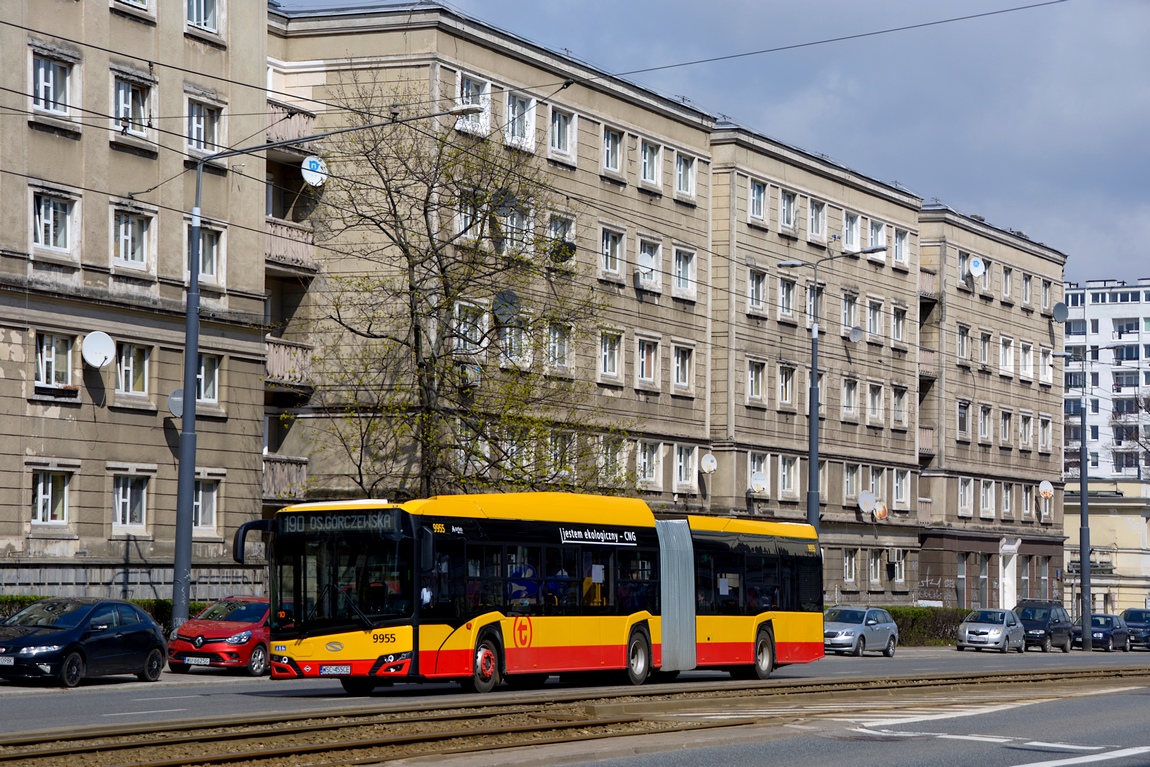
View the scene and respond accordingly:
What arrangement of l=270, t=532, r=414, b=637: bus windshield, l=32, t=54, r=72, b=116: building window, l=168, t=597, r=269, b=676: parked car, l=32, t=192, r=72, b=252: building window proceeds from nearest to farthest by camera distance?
l=270, t=532, r=414, b=637: bus windshield → l=168, t=597, r=269, b=676: parked car → l=32, t=54, r=72, b=116: building window → l=32, t=192, r=72, b=252: building window

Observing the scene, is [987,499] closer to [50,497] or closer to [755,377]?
[755,377]

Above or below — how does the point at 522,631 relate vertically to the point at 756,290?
below

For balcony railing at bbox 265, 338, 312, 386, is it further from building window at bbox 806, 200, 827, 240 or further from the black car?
building window at bbox 806, 200, 827, 240

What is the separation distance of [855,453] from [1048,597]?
20.3m

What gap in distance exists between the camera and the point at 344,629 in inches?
954

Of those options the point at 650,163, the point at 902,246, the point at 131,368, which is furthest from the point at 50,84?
the point at 902,246

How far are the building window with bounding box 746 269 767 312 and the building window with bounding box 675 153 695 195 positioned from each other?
424 cm

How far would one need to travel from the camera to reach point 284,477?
43.0 meters

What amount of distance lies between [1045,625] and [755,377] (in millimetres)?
12937

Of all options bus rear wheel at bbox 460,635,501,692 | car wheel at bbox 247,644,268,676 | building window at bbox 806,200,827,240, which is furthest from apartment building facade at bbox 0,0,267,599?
building window at bbox 806,200,827,240

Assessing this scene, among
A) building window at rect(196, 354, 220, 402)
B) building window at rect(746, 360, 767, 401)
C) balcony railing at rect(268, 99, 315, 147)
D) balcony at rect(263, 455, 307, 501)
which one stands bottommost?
balcony at rect(263, 455, 307, 501)

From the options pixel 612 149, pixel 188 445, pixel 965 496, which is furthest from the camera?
pixel 965 496

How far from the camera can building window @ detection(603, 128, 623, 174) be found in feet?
175

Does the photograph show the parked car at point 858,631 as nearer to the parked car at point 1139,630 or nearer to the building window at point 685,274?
the building window at point 685,274
